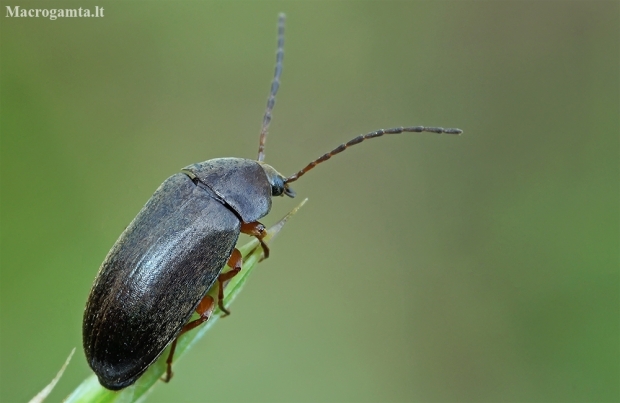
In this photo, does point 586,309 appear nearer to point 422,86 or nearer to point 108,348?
point 422,86

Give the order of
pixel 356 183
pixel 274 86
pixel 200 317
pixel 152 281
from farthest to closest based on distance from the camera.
A: 1. pixel 356 183
2. pixel 274 86
3. pixel 200 317
4. pixel 152 281

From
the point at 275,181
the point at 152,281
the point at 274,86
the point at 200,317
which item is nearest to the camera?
the point at 152,281

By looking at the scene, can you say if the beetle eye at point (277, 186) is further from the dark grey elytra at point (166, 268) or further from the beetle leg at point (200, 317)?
the beetle leg at point (200, 317)

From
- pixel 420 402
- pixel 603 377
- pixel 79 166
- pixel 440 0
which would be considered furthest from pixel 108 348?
pixel 440 0

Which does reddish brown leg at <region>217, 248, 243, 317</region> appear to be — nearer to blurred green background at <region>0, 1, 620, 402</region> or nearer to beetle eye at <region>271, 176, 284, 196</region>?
beetle eye at <region>271, 176, 284, 196</region>

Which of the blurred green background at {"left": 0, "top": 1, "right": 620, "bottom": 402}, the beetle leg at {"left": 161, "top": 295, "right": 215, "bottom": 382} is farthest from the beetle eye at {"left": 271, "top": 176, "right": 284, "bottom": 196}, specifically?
the blurred green background at {"left": 0, "top": 1, "right": 620, "bottom": 402}

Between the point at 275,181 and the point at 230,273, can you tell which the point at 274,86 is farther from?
the point at 230,273

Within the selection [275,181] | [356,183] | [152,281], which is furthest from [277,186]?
[356,183]
